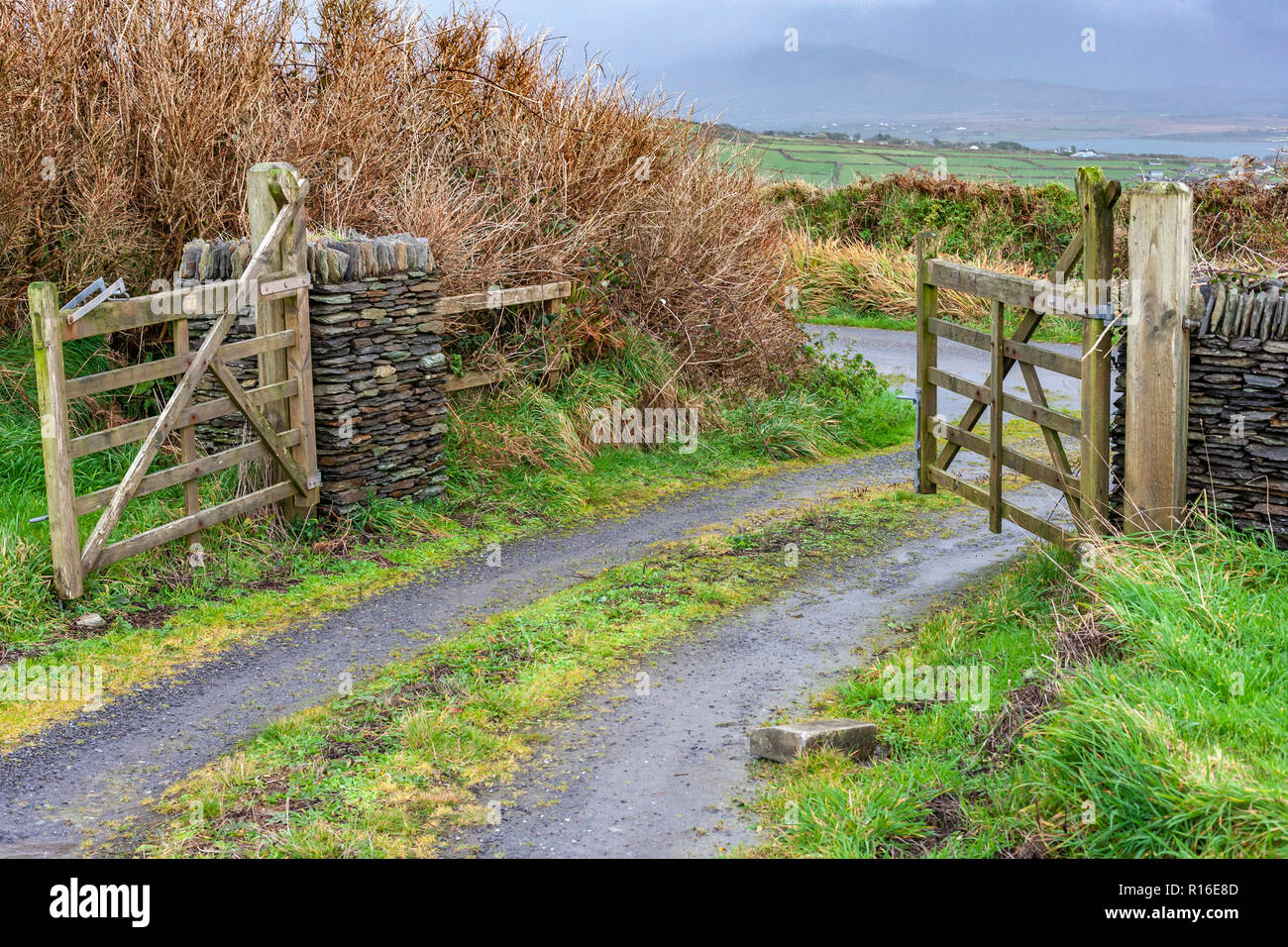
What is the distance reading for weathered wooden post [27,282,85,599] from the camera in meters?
6.90

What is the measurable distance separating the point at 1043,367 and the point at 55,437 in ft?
18.7

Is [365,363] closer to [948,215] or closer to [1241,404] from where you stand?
[1241,404]

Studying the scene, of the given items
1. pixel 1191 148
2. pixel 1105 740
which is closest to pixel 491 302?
pixel 1105 740

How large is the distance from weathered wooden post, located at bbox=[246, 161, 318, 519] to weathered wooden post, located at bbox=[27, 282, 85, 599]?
1.64 m

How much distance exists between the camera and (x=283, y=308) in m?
8.61

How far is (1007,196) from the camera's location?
21.6 meters

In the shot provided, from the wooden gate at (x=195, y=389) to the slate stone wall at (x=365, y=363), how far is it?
0.61 ft

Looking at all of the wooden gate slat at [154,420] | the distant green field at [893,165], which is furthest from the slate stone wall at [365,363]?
the distant green field at [893,165]

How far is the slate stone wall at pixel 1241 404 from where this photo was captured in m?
6.30

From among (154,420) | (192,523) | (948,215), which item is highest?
(948,215)

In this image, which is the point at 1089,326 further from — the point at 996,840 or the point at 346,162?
the point at 346,162

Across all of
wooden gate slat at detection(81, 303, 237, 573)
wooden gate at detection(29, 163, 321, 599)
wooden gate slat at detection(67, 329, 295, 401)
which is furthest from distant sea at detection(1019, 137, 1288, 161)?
wooden gate slat at detection(81, 303, 237, 573)

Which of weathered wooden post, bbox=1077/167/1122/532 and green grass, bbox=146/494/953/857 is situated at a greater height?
weathered wooden post, bbox=1077/167/1122/532

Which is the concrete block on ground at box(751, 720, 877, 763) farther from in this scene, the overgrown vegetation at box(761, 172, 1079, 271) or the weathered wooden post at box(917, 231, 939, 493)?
the overgrown vegetation at box(761, 172, 1079, 271)
